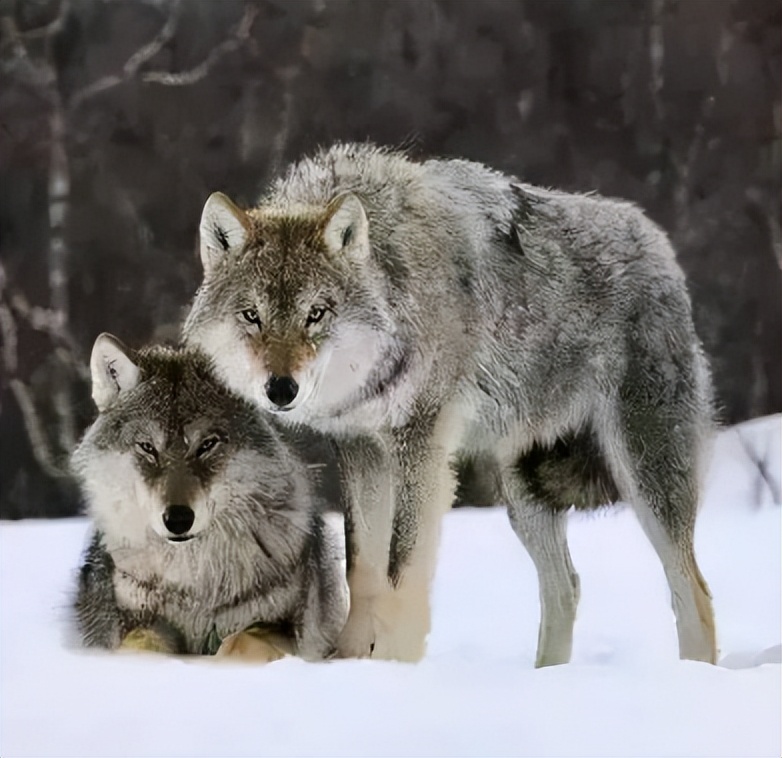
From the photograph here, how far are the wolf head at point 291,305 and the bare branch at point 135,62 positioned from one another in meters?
0.27

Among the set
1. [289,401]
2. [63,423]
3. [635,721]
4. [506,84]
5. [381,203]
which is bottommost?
[635,721]

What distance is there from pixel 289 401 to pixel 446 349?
0.89 feet

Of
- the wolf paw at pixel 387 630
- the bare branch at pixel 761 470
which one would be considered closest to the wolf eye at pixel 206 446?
the wolf paw at pixel 387 630

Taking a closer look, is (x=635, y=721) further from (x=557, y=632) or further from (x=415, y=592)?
(x=415, y=592)

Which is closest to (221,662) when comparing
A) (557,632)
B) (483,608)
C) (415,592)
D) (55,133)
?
(415,592)

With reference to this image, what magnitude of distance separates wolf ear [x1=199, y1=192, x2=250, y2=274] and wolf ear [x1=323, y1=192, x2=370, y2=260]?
0.14 metres

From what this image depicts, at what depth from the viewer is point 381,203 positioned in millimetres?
1522

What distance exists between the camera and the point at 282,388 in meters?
1.42

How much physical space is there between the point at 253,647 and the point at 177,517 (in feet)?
0.80

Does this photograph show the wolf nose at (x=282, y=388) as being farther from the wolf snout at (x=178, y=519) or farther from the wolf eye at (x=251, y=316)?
the wolf snout at (x=178, y=519)

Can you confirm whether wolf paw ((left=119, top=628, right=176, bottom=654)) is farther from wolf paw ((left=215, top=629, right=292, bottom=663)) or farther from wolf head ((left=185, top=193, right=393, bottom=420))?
wolf head ((left=185, top=193, right=393, bottom=420))

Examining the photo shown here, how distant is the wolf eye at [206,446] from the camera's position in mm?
1494

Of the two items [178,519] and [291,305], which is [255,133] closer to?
[291,305]

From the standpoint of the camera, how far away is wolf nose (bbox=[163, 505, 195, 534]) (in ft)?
4.83
